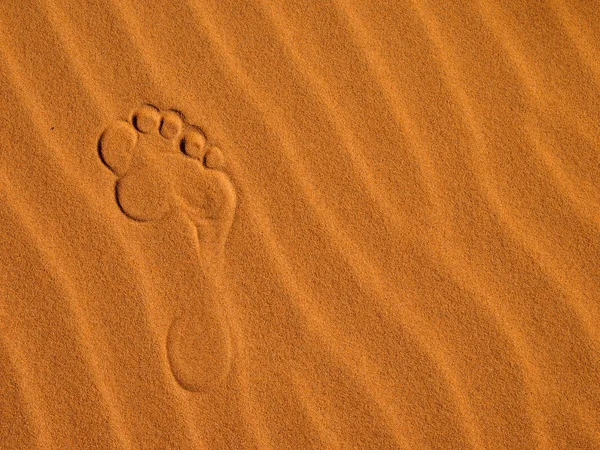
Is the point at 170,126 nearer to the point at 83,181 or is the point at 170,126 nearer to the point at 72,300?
the point at 83,181

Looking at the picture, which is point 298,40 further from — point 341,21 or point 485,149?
point 485,149

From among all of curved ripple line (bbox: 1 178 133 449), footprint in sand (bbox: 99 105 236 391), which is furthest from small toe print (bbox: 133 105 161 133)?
curved ripple line (bbox: 1 178 133 449)

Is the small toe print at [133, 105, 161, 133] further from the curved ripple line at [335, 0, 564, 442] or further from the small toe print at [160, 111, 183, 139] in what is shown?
the curved ripple line at [335, 0, 564, 442]

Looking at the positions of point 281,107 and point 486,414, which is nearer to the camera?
point 486,414

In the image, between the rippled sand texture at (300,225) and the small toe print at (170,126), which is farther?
the small toe print at (170,126)

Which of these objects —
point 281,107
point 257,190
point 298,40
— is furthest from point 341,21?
point 257,190

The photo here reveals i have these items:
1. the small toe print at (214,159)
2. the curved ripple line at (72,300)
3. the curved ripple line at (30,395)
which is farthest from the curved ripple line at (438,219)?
the curved ripple line at (30,395)

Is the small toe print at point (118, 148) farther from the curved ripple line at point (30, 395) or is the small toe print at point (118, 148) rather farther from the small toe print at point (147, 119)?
the curved ripple line at point (30, 395)

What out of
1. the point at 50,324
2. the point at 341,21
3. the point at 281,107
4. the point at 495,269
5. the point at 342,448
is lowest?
the point at 342,448
